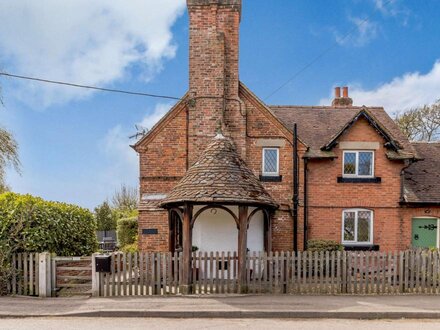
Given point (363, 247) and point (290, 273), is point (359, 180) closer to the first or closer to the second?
point (363, 247)

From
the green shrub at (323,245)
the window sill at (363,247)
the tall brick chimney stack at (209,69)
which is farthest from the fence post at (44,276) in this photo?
the window sill at (363,247)

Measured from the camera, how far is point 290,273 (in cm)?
1339

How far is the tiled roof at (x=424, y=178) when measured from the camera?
731 inches

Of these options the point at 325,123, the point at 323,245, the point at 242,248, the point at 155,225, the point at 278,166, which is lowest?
the point at 323,245

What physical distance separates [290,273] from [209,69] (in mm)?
8087

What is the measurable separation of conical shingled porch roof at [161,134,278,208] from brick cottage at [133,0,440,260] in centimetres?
71

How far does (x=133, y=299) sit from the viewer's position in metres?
12.0

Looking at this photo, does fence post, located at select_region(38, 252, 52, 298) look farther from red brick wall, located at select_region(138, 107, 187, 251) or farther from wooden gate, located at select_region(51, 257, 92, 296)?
red brick wall, located at select_region(138, 107, 187, 251)

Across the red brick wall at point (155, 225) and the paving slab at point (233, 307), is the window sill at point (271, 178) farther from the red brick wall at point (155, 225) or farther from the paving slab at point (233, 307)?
the paving slab at point (233, 307)

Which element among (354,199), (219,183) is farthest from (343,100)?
(219,183)

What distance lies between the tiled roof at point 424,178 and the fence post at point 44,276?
44.9 ft

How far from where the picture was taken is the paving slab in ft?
34.7

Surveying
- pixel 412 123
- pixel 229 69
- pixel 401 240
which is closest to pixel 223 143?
pixel 229 69

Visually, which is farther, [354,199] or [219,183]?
[354,199]
